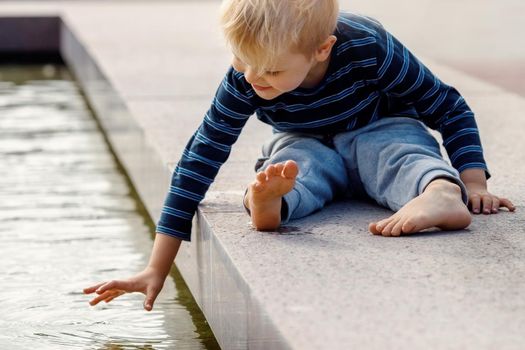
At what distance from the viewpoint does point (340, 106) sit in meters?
3.40

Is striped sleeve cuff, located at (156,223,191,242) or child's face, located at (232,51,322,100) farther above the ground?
child's face, located at (232,51,322,100)

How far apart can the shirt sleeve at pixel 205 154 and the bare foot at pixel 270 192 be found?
242mm

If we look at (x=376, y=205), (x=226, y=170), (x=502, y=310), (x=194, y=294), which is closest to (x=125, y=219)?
(x=226, y=170)

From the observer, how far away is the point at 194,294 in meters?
3.58

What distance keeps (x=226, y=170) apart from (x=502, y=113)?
68.6 inches

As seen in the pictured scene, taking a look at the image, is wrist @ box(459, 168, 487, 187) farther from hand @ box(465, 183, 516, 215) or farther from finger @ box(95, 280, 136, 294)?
finger @ box(95, 280, 136, 294)

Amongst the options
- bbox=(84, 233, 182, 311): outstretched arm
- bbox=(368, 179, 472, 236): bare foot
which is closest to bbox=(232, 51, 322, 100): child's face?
bbox=(368, 179, 472, 236): bare foot

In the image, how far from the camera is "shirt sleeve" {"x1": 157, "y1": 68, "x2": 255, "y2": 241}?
329 centimetres

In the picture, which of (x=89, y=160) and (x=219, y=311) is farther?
(x=89, y=160)

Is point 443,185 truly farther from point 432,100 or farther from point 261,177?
point 261,177

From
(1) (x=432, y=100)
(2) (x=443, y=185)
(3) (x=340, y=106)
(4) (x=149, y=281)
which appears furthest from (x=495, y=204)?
(4) (x=149, y=281)

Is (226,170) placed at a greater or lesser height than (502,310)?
lesser

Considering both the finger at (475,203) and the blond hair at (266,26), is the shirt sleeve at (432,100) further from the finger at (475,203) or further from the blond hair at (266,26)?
the blond hair at (266,26)

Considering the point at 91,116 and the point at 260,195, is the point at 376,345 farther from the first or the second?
the point at 91,116
